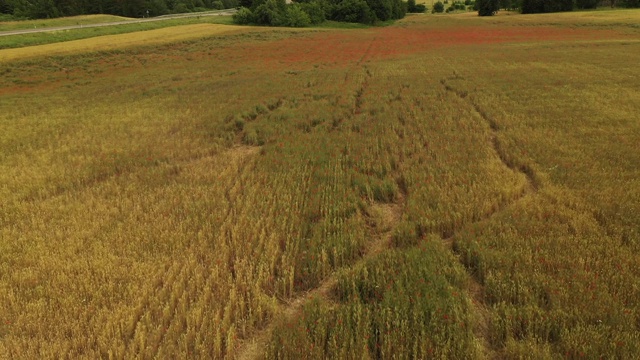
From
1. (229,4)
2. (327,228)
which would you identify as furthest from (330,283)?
(229,4)

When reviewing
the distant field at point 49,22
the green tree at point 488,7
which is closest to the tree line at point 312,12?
the green tree at point 488,7

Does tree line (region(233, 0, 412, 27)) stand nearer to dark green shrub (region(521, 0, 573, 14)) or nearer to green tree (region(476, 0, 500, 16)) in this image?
green tree (region(476, 0, 500, 16))

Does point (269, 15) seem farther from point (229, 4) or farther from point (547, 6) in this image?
point (229, 4)

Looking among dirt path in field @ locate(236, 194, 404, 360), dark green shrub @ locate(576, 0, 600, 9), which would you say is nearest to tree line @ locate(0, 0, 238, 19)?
dark green shrub @ locate(576, 0, 600, 9)

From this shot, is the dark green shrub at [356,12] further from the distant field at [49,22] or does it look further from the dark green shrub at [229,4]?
the dark green shrub at [229,4]

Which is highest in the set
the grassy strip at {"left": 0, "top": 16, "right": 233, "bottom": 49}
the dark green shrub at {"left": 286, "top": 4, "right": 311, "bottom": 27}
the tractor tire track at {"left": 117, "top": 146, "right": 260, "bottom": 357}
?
the dark green shrub at {"left": 286, "top": 4, "right": 311, "bottom": 27}

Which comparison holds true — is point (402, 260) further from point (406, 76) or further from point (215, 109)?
point (406, 76)
